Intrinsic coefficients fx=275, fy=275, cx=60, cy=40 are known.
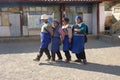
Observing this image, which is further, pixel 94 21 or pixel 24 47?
pixel 94 21

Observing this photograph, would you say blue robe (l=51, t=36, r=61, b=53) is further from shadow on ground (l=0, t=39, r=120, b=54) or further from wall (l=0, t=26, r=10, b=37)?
wall (l=0, t=26, r=10, b=37)

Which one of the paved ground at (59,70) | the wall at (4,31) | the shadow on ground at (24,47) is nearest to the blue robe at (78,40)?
the paved ground at (59,70)

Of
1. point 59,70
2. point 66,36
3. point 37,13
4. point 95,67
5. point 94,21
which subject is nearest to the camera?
point 59,70

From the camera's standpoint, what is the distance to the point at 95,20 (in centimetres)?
2448

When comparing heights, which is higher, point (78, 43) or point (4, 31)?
point (4, 31)

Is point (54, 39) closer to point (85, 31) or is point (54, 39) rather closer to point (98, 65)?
point (85, 31)

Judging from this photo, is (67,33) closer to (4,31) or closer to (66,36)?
(66,36)

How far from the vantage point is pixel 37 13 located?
2359 centimetres

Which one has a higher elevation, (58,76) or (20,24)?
(20,24)

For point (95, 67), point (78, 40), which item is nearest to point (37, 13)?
point (78, 40)

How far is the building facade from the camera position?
2272 cm

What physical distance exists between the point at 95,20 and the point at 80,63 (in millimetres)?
14232

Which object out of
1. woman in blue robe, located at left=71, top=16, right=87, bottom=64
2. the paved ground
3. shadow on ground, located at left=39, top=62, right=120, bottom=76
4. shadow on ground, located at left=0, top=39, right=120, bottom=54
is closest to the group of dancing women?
woman in blue robe, located at left=71, top=16, right=87, bottom=64

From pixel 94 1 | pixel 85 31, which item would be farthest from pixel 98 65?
pixel 94 1
